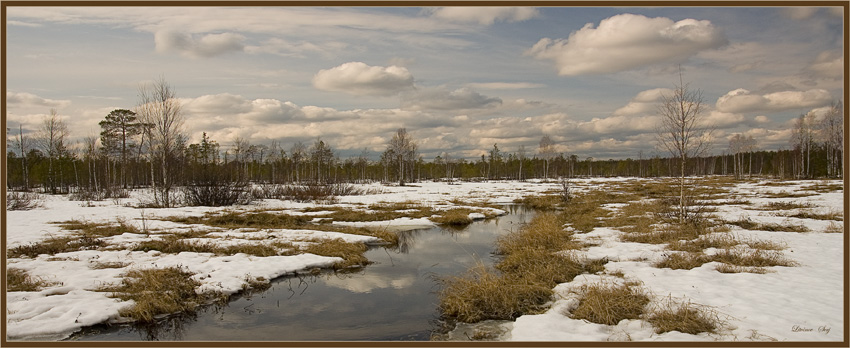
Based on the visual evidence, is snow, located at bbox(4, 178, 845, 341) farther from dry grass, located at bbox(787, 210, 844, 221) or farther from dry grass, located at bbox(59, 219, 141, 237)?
dry grass, located at bbox(787, 210, 844, 221)

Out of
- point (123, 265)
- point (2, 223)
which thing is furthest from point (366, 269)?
point (2, 223)

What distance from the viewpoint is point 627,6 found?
6.11 m

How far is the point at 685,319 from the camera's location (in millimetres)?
6359

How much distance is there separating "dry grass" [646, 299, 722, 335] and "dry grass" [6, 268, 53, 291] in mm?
12081

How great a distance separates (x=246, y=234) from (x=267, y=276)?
6426 millimetres

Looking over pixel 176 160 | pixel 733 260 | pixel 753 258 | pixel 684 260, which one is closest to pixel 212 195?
pixel 176 160

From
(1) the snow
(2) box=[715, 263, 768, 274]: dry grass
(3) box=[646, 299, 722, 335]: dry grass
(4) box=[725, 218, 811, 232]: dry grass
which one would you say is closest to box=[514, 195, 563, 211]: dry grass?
(4) box=[725, 218, 811, 232]: dry grass

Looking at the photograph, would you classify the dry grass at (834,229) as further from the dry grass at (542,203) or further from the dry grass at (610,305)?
the dry grass at (542,203)

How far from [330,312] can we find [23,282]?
265 inches

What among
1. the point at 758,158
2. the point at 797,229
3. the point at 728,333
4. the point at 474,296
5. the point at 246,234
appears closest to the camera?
the point at 728,333

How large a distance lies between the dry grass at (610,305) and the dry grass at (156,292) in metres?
7.78

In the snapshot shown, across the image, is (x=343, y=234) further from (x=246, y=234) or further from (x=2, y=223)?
(x=2, y=223)

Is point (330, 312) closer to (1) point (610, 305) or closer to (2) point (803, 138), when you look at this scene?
(1) point (610, 305)

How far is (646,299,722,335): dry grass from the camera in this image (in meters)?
6.26
